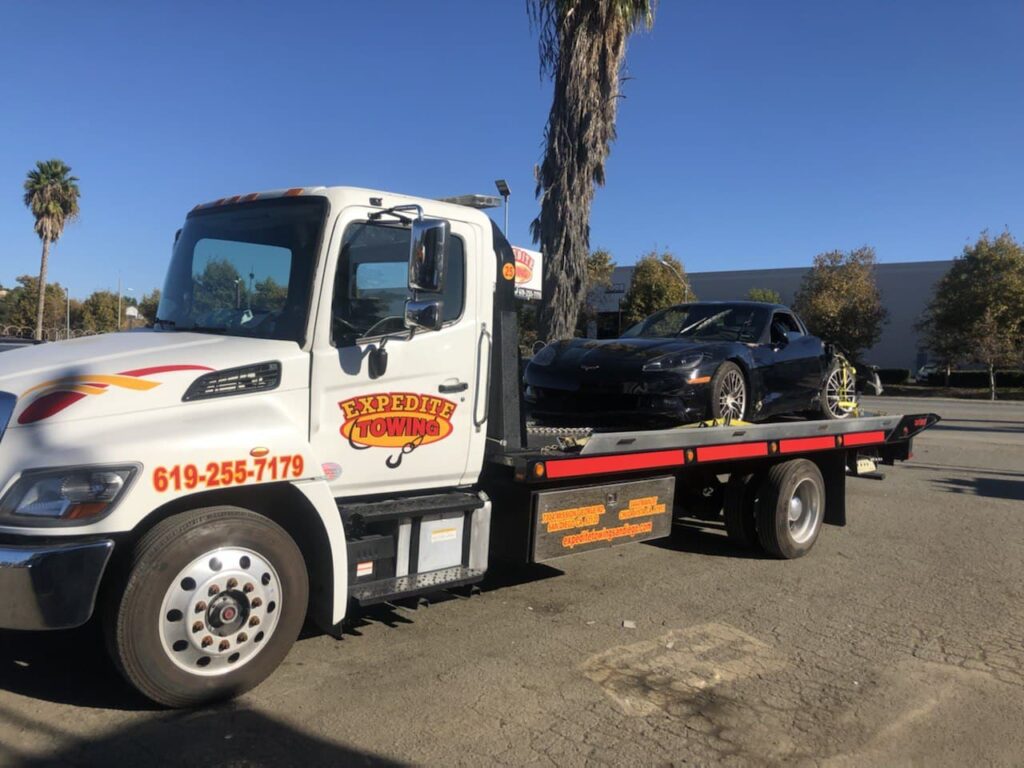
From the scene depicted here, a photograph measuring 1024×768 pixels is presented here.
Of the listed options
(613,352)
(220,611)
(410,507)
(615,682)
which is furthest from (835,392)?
(220,611)

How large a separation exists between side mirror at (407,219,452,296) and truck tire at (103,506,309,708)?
1377 mm

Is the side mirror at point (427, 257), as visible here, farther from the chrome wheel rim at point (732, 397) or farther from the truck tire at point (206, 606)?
the chrome wheel rim at point (732, 397)

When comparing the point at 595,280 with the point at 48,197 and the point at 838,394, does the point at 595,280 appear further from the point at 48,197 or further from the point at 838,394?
the point at 838,394

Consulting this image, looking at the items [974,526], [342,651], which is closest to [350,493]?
[342,651]

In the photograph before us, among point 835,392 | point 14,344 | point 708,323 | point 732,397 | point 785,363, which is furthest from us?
point 835,392

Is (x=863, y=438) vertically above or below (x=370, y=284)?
below

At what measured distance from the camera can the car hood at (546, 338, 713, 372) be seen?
6.62 metres

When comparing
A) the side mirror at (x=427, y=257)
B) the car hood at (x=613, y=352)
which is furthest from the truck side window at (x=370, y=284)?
the car hood at (x=613, y=352)

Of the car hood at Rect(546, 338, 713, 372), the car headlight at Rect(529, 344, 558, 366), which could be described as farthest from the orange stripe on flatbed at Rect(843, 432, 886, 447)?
the car headlight at Rect(529, 344, 558, 366)

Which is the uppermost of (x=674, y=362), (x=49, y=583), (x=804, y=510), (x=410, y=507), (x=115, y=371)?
(x=674, y=362)

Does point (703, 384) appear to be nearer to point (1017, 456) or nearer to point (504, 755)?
point (504, 755)

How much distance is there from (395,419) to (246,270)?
1154 mm

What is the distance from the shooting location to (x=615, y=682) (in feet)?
14.3

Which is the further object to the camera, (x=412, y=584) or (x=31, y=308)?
(x=31, y=308)
